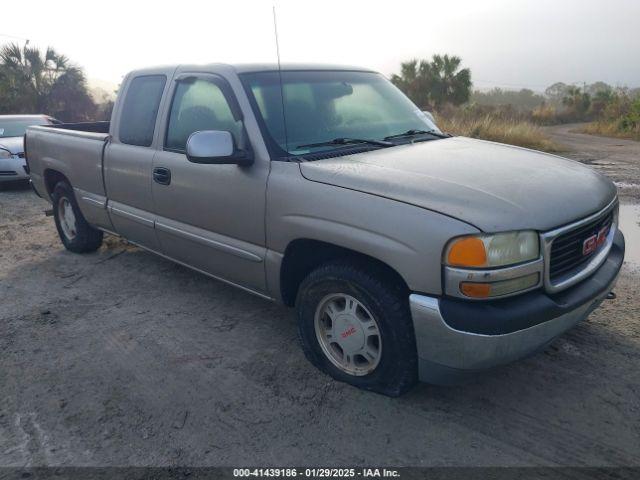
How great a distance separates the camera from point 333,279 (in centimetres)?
292

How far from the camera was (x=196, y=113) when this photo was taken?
3.79 m

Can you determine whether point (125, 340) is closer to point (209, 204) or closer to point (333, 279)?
point (209, 204)

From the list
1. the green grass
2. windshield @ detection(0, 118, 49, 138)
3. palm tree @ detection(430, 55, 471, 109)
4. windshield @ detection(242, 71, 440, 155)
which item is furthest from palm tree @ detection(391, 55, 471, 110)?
windshield @ detection(242, 71, 440, 155)

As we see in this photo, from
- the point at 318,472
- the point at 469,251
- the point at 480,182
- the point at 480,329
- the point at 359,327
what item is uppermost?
the point at 480,182

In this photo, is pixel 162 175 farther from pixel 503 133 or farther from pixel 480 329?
pixel 503 133

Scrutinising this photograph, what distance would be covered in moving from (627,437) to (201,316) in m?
2.81

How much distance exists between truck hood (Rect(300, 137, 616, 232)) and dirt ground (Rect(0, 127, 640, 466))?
3.31 ft

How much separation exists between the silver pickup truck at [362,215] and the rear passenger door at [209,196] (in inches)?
0.5

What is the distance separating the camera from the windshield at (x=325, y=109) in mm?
3381

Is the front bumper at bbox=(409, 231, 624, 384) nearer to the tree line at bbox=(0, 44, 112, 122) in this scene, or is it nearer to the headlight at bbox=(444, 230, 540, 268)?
the headlight at bbox=(444, 230, 540, 268)

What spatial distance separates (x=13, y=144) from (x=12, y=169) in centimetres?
60

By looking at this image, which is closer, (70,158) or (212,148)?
(212,148)

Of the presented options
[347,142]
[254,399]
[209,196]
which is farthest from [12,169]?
[254,399]

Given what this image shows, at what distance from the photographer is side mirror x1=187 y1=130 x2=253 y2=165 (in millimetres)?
3158
